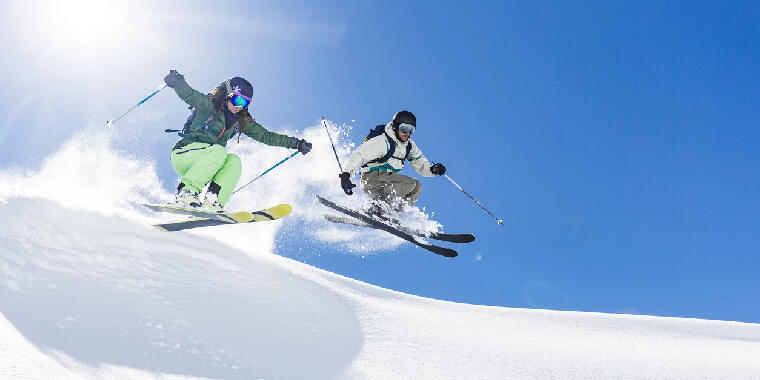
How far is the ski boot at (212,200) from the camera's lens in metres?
8.31

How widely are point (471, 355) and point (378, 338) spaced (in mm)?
1138

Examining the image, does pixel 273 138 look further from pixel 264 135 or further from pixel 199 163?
pixel 199 163

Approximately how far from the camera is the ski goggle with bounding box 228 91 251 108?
27.3 feet

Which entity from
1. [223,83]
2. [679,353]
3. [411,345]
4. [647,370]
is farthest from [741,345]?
[223,83]

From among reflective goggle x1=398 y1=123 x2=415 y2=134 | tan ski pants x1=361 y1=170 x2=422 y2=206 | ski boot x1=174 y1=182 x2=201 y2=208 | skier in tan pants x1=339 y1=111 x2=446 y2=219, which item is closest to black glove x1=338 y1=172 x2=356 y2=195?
skier in tan pants x1=339 y1=111 x2=446 y2=219

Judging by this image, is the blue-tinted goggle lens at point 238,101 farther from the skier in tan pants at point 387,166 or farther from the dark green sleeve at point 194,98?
the skier in tan pants at point 387,166

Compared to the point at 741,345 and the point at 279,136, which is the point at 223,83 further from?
the point at 741,345

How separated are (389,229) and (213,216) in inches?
123

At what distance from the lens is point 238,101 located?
329 inches

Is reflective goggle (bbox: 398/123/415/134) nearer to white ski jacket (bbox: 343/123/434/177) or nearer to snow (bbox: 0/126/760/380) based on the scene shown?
white ski jacket (bbox: 343/123/434/177)

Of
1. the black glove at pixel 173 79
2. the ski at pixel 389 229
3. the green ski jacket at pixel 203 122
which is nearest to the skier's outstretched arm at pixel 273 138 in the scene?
the green ski jacket at pixel 203 122

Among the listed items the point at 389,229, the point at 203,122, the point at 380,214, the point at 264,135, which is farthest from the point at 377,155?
the point at 203,122

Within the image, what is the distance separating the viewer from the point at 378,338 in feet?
22.2

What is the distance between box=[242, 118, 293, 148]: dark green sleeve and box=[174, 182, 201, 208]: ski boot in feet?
4.46
